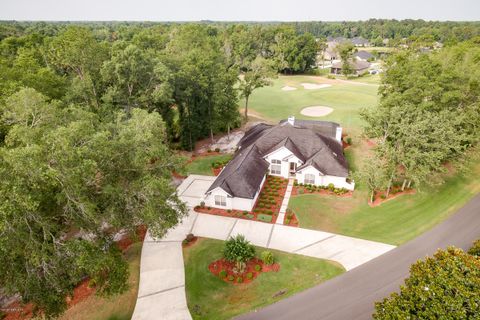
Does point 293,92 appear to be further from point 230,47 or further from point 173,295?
point 173,295

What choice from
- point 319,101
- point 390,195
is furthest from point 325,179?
point 319,101

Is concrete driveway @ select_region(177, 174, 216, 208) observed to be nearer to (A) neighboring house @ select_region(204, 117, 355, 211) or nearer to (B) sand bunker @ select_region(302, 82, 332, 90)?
(A) neighboring house @ select_region(204, 117, 355, 211)

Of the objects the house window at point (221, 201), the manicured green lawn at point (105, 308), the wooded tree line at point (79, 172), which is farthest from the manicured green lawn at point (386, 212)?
the manicured green lawn at point (105, 308)

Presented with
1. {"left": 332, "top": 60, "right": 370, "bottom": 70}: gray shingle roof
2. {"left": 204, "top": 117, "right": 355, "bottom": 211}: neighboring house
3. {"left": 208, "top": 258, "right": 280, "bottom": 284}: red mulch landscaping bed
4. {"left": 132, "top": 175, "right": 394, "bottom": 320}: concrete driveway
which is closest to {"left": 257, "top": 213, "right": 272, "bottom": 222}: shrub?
{"left": 132, "top": 175, "right": 394, "bottom": 320}: concrete driveway

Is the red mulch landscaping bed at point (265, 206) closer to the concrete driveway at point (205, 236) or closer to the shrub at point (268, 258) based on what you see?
the concrete driveway at point (205, 236)

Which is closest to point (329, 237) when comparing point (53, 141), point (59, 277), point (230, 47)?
point (59, 277)

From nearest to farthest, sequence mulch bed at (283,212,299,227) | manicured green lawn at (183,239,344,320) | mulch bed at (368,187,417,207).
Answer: manicured green lawn at (183,239,344,320) < mulch bed at (283,212,299,227) < mulch bed at (368,187,417,207)
